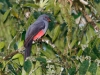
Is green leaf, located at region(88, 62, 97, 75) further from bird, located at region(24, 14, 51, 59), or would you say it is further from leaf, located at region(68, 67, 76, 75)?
bird, located at region(24, 14, 51, 59)

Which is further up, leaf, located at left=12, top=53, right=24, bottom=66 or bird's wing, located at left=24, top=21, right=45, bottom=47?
leaf, located at left=12, top=53, right=24, bottom=66

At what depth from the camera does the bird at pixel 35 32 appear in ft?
16.8

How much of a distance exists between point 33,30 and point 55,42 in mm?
651

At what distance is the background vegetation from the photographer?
3.80 metres

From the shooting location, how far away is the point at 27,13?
6.18 metres

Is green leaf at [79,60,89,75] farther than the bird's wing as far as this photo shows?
No

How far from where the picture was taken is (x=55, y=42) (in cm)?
541

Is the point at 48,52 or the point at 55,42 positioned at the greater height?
the point at 48,52

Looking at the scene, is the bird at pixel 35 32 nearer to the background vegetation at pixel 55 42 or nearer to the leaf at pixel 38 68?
the background vegetation at pixel 55 42

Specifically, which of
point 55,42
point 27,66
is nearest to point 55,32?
point 55,42

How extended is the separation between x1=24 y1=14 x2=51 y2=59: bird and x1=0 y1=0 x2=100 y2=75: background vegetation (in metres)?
0.09

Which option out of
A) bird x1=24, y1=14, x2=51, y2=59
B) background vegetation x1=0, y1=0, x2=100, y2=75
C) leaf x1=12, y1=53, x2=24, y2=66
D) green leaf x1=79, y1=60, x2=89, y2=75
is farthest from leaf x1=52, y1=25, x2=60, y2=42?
green leaf x1=79, y1=60, x2=89, y2=75

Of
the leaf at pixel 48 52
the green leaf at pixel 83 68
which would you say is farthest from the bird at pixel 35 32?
the green leaf at pixel 83 68

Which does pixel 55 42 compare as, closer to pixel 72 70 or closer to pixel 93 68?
pixel 72 70
